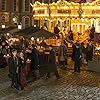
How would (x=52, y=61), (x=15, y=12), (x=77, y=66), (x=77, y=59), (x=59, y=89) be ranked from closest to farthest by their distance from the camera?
(x=59, y=89) → (x=52, y=61) → (x=77, y=59) → (x=77, y=66) → (x=15, y=12)

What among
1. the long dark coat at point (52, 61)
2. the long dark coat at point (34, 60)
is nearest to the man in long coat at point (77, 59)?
the long dark coat at point (52, 61)

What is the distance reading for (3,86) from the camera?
647 inches

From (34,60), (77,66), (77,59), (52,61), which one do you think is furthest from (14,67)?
(77,66)

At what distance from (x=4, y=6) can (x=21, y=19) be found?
3.68m

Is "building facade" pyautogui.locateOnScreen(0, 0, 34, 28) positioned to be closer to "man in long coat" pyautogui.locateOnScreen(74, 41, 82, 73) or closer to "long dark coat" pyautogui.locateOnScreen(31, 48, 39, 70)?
"man in long coat" pyautogui.locateOnScreen(74, 41, 82, 73)

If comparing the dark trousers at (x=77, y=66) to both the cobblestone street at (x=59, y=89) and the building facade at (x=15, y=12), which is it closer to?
the cobblestone street at (x=59, y=89)

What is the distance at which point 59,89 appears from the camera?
15.9 metres

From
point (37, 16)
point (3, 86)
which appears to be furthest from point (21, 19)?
point (3, 86)

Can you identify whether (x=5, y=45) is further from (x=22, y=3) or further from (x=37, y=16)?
(x=22, y=3)

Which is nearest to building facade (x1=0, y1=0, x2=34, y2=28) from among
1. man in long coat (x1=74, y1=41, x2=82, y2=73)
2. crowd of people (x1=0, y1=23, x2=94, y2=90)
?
crowd of people (x1=0, y1=23, x2=94, y2=90)

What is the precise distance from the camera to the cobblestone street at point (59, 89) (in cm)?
1451

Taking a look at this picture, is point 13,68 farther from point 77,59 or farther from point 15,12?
point 15,12

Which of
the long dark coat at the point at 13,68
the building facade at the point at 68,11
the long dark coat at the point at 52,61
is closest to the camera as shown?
the long dark coat at the point at 13,68

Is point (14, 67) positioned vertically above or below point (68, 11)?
below
